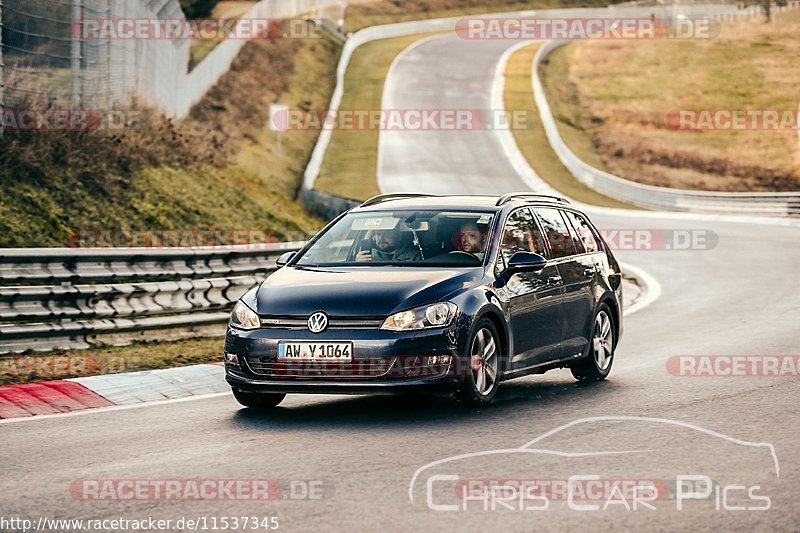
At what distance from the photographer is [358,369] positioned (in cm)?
945

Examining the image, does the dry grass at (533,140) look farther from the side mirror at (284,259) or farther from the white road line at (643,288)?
the side mirror at (284,259)

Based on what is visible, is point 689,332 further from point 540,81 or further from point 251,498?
point 540,81

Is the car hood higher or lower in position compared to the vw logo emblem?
higher

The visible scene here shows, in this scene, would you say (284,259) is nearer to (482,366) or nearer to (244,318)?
(244,318)

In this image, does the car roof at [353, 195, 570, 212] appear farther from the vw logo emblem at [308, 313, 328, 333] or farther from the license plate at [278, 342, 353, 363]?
the license plate at [278, 342, 353, 363]

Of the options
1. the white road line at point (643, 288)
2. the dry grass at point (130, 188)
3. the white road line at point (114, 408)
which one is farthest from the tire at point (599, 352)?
the dry grass at point (130, 188)

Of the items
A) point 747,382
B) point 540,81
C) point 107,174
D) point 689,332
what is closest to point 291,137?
point 540,81

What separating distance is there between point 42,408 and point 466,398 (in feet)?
10.8

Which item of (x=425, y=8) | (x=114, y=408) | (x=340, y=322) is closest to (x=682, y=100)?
(x=425, y=8)

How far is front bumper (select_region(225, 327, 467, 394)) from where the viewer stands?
9.43 meters

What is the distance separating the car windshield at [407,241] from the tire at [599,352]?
183 cm

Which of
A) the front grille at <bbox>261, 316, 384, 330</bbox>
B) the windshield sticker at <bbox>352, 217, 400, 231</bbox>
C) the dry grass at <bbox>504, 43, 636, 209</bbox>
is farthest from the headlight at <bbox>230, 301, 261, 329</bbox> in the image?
the dry grass at <bbox>504, 43, 636, 209</bbox>

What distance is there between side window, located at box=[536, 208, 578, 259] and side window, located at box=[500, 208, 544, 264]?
18 centimetres

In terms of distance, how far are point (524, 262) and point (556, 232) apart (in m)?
1.40
